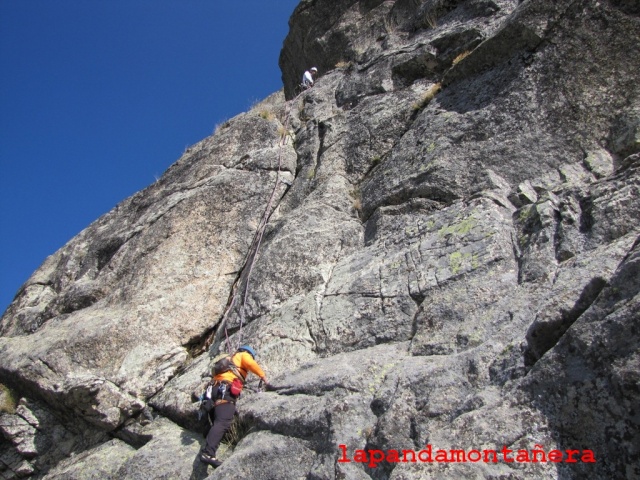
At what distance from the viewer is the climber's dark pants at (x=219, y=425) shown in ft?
24.1

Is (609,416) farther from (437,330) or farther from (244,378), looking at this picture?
(244,378)

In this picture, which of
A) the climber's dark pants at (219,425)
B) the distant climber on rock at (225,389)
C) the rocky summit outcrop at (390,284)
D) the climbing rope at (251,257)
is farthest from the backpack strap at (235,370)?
the climbing rope at (251,257)

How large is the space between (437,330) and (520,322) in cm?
119

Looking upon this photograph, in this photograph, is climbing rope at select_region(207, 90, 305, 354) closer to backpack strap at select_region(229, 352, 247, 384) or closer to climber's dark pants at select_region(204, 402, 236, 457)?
backpack strap at select_region(229, 352, 247, 384)

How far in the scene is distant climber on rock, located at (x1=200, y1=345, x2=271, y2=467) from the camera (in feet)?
24.2

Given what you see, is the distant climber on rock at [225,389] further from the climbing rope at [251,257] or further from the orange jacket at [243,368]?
the climbing rope at [251,257]

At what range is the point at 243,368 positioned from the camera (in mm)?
8242

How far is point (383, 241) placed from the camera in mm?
9664

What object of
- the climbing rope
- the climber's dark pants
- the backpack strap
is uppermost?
the climbing rope

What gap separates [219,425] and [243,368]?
3.20 feet

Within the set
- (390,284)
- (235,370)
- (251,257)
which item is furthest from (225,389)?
(251,257)

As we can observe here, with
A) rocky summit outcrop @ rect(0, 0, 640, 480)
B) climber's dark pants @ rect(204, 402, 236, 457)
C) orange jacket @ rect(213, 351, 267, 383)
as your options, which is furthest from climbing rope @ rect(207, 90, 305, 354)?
climber's dark pants @ rect(204, 402, 236, 457)

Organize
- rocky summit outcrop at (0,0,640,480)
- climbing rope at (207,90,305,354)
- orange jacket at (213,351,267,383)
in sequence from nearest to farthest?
rocky summit outcrop at (0,0,640,480) < orange jacket at (213,351,267,383) < climbing rope at (207,90,305,354)

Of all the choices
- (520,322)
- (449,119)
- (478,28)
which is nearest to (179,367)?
(520,322)
